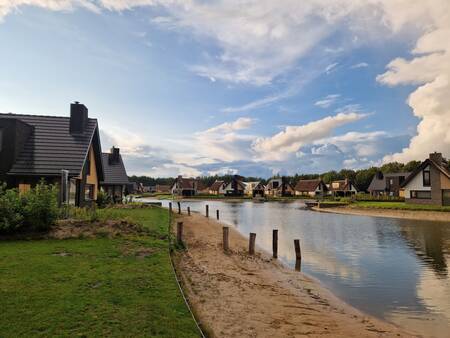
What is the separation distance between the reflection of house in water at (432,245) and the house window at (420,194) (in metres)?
18.0

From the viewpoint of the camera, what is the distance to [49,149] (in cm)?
2027

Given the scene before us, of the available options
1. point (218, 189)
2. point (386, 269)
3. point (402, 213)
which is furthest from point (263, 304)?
point (218, 189)

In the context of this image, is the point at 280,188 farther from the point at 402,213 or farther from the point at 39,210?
the point at 39,210

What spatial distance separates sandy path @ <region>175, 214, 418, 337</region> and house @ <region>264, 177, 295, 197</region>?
9725 cm

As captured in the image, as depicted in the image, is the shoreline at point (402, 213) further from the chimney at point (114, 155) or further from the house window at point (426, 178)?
the chimney at point (114, 155)

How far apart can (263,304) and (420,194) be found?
4711 centimetres

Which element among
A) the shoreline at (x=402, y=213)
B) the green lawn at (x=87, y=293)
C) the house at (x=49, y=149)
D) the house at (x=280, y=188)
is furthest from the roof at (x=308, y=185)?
the green lawn at (x=87, y=293)

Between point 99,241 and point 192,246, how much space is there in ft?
19.6

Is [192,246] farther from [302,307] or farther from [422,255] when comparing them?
[422,255]

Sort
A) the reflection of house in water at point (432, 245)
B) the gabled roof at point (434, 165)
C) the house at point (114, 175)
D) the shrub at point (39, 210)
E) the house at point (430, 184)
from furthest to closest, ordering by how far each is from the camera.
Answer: the house at point (430, 184), the gabled roof at point (434, 165), the house at point (114, 175), the reflection of house in water at point (432, 245), the shrub at point (39, 210)

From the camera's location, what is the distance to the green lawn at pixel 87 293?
5574 mm

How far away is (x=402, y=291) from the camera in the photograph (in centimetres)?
1214

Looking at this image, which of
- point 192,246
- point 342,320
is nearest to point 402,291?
point 342,320

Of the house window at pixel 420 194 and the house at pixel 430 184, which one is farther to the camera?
the house window at pixel 420 194
